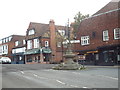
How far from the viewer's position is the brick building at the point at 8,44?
73438 millimetres

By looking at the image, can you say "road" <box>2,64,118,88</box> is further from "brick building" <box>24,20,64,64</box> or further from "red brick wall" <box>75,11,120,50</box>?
"brick building" <box>24,20,64,64</box>

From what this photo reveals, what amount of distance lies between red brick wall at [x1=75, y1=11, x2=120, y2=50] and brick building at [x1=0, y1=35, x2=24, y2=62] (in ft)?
121

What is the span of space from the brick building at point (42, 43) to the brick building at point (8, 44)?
16.0 m

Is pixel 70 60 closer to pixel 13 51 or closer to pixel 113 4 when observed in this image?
pixel 113 4

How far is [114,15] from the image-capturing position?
33.6 m

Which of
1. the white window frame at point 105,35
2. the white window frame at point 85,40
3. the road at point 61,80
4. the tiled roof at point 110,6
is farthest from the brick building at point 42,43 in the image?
the road at point 61,80

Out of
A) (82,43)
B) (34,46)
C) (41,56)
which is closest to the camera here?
(82,43)

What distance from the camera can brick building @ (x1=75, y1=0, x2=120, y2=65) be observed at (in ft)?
108

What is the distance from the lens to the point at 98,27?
1437 inches

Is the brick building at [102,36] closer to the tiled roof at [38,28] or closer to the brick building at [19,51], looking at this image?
the tiled roof at [38,28]

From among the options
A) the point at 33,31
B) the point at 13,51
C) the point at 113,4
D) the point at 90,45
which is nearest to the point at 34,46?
the point at 33,31

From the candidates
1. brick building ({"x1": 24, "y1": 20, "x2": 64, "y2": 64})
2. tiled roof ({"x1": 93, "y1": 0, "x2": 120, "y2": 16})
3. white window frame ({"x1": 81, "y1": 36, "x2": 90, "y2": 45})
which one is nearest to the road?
tiled roof ({"x1": 93, "y1": 0, "x2": 120, "y2": 16})

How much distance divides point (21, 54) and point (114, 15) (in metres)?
36.2

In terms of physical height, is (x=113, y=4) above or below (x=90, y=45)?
above
